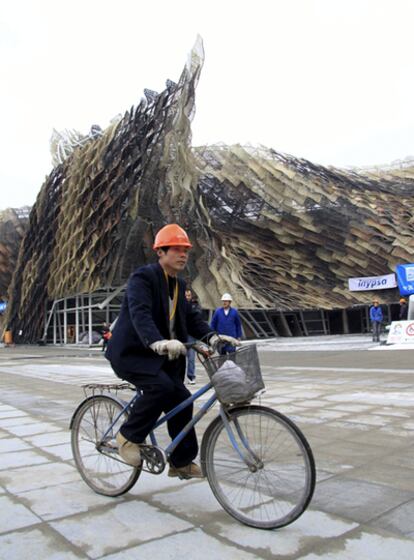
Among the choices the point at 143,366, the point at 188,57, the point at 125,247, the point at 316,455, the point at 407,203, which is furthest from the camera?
the point at 407,203

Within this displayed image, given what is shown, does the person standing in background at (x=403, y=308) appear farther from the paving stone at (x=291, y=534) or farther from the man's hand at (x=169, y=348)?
the man's hand at (x=169, y=348)

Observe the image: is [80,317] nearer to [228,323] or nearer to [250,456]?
[228,323]

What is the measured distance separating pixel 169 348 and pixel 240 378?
0.47 m

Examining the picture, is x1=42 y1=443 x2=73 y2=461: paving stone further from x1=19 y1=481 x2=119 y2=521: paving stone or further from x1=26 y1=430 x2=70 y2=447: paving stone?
x1=19 y1=481 x2=119 y2=521: paving stone

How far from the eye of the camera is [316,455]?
496cm

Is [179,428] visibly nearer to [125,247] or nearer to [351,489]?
[351,489]

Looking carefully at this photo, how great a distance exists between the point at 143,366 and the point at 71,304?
136 ft

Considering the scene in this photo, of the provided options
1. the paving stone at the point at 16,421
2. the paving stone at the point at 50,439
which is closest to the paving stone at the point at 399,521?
the paving stone at the point at 50,439

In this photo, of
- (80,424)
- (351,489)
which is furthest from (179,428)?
(351,489)

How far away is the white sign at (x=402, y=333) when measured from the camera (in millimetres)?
19766

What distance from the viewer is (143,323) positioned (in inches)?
138

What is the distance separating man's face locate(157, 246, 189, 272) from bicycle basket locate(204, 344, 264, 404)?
0.83 metres

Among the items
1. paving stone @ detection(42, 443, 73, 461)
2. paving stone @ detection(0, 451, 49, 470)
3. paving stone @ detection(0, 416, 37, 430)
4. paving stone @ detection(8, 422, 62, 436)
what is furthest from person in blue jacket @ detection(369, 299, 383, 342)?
paving stone @ detection(0, 451, 49, 470)

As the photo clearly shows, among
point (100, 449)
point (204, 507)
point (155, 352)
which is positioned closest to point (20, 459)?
point (100, 449)
